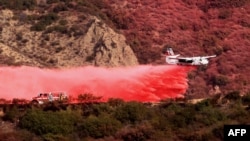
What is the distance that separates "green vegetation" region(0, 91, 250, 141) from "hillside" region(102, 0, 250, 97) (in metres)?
12.8

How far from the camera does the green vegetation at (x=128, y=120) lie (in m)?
36.9

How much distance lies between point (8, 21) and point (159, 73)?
16875mm

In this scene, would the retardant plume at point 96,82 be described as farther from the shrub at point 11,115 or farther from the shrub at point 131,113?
the shrub at point 11,115

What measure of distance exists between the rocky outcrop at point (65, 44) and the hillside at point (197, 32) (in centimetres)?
304

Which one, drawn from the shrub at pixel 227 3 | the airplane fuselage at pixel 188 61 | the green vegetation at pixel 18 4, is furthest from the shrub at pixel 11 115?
the shrub at pixel 227 3

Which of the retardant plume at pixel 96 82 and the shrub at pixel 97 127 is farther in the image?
the retardant plume at pixel 96 82

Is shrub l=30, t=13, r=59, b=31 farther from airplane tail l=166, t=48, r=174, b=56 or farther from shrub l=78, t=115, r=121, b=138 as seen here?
shrub l=78, t=115, r=121, b=138

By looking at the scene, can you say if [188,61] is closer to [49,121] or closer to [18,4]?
[18,4]

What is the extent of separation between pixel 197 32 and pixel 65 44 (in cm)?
1439

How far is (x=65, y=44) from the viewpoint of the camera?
58906 millimetres

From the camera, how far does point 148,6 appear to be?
67.7 meters

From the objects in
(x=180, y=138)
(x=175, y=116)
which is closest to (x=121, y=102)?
(x=175, y=116)

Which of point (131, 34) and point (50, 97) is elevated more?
point (131, 34)

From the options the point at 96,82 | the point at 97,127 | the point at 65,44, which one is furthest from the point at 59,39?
the point at 97,127
